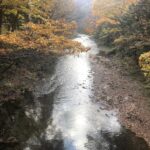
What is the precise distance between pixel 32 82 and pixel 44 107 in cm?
435

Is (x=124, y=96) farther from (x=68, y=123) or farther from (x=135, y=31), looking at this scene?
(x=135, y=31)

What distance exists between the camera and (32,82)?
792 inches

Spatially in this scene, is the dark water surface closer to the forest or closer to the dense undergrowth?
the forest

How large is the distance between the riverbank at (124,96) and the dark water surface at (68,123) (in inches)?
23.3

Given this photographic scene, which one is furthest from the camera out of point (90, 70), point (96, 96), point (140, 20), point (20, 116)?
point (90, 70)

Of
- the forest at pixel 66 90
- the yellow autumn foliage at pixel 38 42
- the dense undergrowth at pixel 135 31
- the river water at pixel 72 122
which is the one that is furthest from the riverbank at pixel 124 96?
the yellow autumn foliage at pixel 38 42

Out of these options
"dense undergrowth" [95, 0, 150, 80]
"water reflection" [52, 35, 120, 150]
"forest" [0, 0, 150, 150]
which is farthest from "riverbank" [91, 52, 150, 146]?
"dense undergrowth" [95, 0, 150, 80]

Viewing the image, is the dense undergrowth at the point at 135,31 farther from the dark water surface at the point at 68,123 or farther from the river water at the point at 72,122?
the dark water surface at the point at 68,123

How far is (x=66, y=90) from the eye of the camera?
65.4 feet

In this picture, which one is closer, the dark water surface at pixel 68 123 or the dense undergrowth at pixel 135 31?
the dark water surface at pixel 68 123

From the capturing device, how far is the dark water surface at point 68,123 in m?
12.5

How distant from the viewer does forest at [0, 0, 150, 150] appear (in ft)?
42.3

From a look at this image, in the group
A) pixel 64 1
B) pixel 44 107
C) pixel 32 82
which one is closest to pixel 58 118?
pixel 44 107

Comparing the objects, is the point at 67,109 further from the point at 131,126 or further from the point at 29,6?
the point at 29,6
